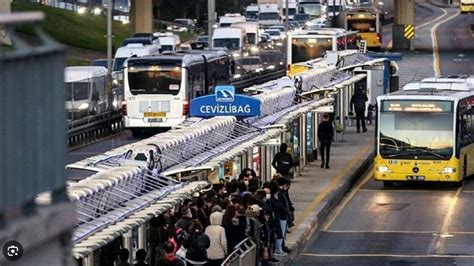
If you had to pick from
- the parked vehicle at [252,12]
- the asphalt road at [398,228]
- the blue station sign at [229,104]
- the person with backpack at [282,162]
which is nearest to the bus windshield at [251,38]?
the parked vehicle at [252,12]

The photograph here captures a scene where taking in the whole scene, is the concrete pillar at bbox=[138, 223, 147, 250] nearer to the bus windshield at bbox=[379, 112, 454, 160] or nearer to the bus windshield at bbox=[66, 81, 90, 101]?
the bus windshield at bbox=[379, 112, 454, 160]

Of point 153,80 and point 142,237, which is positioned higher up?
point 142,237

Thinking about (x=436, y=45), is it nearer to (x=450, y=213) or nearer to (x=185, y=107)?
(x=185, y=107)

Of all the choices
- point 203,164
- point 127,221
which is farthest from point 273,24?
point 127,221

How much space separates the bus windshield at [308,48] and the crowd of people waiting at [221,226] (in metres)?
42.5

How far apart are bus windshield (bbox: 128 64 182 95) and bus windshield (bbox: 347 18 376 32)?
171 ft

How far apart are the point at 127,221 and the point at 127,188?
179cm

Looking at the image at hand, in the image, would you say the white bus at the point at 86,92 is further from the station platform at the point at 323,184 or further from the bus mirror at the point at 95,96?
the station platform at the point at 323,184

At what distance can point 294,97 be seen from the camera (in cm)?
3619

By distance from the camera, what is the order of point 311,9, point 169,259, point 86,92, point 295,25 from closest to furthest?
point 169,259 → point 86,92 → point 295,25 → point 311,9

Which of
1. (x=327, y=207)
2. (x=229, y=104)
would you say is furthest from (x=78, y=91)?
(x=229, y=104)

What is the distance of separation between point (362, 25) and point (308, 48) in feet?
108

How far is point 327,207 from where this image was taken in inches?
1187

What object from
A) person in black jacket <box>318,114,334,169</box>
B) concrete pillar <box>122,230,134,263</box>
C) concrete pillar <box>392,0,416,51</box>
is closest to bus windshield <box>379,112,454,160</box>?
person in black jacket <box>318,114,334,169</box>
